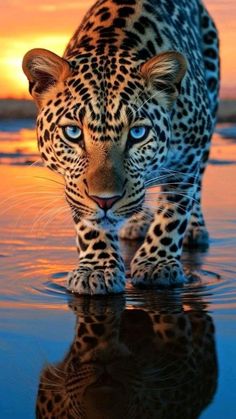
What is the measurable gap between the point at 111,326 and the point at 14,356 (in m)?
0.80

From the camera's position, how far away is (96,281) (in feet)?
21.0

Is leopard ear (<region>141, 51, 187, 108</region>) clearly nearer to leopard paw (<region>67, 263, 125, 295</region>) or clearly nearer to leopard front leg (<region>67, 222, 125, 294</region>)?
leopard front leg (<region>67, 222, 125, 294</region>)

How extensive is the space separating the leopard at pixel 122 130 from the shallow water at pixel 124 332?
0.69ft

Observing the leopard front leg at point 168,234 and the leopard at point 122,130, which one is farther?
the leopard front leg at point 168,234

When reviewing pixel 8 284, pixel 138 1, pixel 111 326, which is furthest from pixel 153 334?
pixel 138 1

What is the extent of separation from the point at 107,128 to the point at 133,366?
158 cm

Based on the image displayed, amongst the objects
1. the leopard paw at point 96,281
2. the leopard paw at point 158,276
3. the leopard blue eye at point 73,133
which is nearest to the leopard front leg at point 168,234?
the leopard paw at point 158,276

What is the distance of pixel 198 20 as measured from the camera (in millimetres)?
8773

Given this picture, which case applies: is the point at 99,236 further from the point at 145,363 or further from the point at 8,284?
the point at 145,363

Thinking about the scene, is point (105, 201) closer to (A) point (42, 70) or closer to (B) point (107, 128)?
(B) point (107, 128)

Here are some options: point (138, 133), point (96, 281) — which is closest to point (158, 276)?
point (96, 281)

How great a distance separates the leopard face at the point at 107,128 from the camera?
19.5 feet

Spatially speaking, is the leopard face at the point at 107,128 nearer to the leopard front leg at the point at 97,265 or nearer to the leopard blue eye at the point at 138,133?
the leopard blue eye at the point at 138,133

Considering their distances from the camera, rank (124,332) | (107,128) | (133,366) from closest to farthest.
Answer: (133,366) < (124,332) < (107,128)
